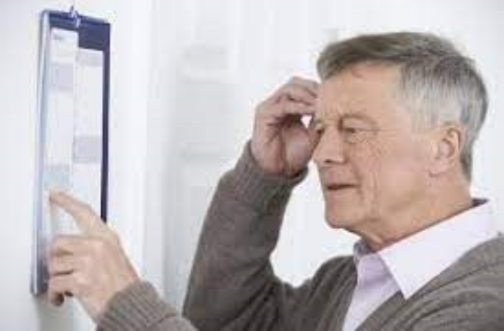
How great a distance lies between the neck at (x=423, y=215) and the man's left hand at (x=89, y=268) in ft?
1.27

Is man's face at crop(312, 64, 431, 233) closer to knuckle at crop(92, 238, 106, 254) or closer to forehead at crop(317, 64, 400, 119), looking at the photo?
forehead at crop(317, 64, 400, 119)

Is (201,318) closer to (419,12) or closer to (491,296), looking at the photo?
(491,296)

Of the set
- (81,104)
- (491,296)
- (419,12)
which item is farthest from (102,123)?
(419,12)

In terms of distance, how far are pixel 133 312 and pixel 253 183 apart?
1.39 feet

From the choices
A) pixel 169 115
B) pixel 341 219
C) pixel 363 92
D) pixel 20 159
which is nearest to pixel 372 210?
pixel 341 219

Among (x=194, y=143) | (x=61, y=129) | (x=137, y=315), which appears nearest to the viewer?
(x=137, y=315)

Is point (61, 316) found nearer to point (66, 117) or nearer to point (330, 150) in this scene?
point (66, 117)

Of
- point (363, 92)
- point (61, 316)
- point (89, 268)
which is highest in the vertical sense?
point (363, 92)

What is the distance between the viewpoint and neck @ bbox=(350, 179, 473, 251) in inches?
46.5

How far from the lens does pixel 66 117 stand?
3.64 ft

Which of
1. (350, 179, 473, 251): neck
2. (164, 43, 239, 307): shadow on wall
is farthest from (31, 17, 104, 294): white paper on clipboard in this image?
(350, 179, 473, 251): neck

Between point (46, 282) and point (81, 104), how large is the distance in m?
0.26

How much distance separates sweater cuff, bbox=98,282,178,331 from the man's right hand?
0.42m

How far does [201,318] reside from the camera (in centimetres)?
139
